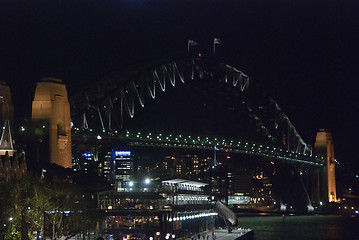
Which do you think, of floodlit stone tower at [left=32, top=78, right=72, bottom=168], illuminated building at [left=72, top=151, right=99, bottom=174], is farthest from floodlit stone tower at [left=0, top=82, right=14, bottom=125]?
illuminated building at [left=72, top=151, right=99, bottom=174]

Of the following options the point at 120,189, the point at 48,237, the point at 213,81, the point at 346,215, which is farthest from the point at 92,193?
the point at 346,215

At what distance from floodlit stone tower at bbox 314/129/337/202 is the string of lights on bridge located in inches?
63.3

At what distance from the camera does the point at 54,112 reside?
7475 centimetres

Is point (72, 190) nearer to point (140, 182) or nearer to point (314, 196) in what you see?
point (140, 182)

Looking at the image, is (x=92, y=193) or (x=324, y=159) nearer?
(x=92, y=193)

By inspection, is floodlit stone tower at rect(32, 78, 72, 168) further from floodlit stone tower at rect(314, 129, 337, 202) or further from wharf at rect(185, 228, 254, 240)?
floodlit stone tower at rect(314, 129, 337, 202)

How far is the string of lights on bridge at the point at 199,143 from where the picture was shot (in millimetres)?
96562

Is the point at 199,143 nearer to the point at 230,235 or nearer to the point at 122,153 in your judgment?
the point at 122,153

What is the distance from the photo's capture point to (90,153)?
110750mm

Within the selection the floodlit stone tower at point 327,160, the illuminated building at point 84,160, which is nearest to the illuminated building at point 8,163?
the illuminated building at point 84,160

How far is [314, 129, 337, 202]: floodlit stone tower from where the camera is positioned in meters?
134

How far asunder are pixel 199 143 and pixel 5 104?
32735 mm

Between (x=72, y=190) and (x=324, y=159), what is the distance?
96.1 m

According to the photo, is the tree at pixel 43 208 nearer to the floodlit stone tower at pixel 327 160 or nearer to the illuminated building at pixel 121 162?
the illuminated building at pixel 121 162
